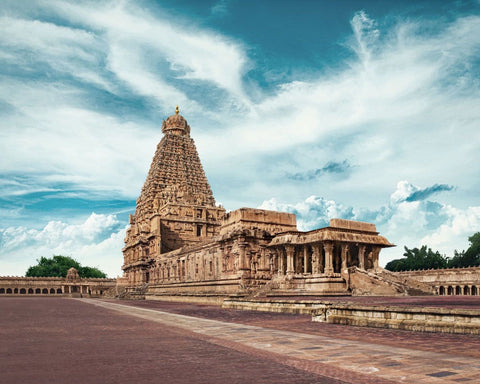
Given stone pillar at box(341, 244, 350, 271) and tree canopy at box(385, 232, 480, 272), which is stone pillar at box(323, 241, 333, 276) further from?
tree canopy at box(385, 232, 480, 272)

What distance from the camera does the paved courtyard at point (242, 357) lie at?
7471 mm

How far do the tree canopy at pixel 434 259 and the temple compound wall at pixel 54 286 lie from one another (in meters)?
63.1

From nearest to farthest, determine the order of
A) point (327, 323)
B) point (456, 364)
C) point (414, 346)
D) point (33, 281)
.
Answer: point (456, 364)
point (414, 346)
point (327, 323)
point (33, 281)

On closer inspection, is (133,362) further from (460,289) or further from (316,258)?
(460,289)

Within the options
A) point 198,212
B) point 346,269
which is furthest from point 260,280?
point 198,212

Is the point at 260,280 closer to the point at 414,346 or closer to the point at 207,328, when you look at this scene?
the point at 207,328

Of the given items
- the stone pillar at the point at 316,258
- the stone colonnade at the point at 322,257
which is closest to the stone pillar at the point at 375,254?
the stone colonnade at the point at 322,257

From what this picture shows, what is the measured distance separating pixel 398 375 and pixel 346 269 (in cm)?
3292

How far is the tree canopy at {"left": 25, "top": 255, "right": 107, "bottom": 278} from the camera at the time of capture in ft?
470

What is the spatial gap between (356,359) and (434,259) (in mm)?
84171

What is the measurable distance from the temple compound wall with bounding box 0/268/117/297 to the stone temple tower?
17074mm

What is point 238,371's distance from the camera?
7.92m

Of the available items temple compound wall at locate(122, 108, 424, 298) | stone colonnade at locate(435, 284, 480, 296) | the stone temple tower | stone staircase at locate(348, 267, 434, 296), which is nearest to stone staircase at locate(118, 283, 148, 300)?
temple compound wall at locate(122, 108, 424, 298)

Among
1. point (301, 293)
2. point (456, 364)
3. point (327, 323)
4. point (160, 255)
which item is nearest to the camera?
point (456, 364)
